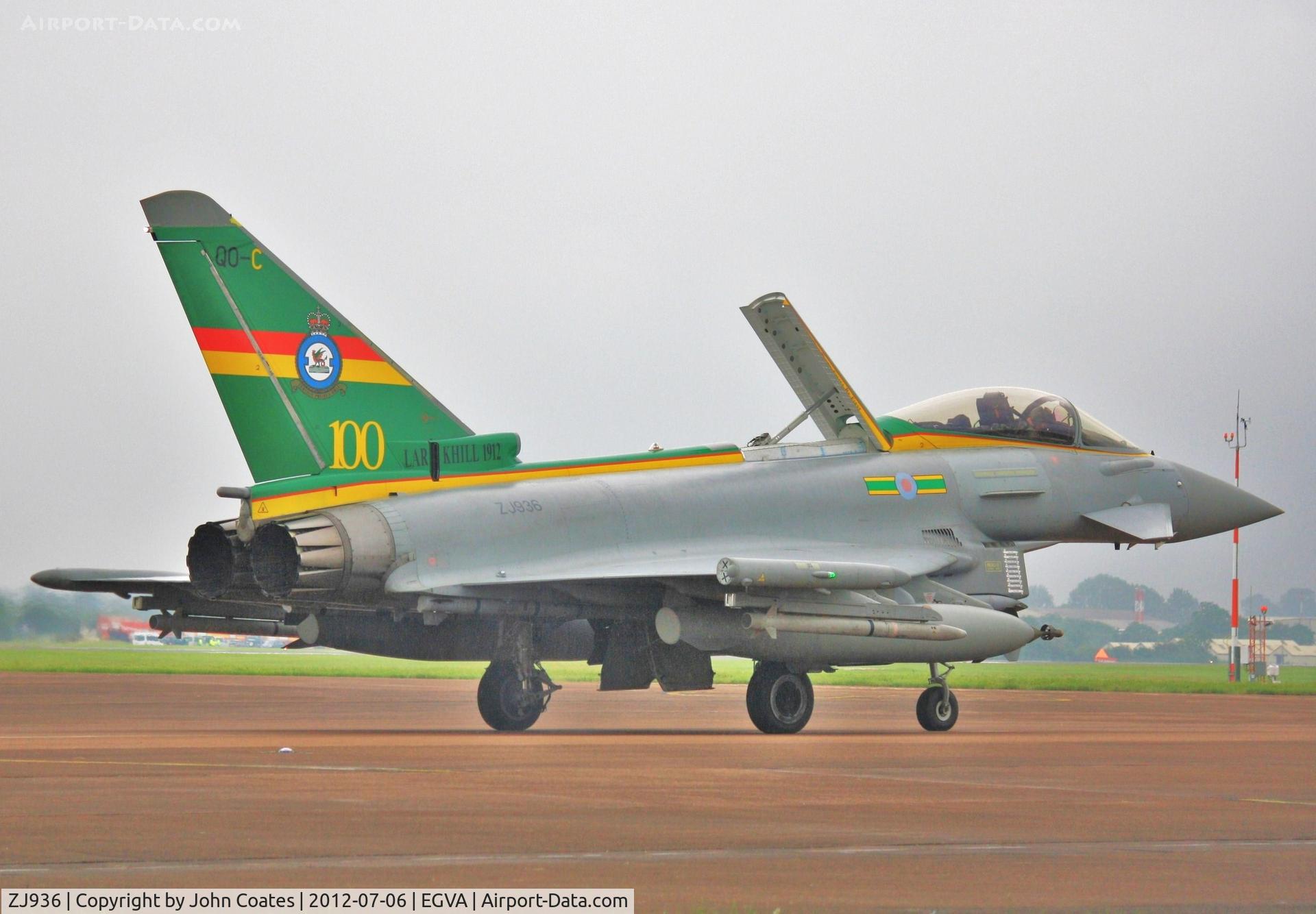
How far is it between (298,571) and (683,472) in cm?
461

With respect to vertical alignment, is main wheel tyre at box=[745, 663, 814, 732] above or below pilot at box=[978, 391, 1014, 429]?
below

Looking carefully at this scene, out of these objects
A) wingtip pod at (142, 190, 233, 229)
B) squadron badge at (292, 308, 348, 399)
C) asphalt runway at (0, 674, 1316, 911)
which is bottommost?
asphalt runway at (0, 674, 1316, 911)

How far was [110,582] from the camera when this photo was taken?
19.9 m

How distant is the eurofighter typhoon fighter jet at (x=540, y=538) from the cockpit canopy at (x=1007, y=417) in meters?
0.74

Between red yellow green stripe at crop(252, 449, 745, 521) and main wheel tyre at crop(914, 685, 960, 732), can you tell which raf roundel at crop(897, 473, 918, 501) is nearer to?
red yellow green stripe at crop(252, 449, 745, 521)

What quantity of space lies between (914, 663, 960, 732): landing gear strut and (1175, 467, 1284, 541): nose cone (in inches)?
197

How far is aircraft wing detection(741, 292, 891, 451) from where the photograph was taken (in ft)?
68.7

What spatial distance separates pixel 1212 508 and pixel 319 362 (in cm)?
1181

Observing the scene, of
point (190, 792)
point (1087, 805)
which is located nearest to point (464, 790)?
point (190, 792)

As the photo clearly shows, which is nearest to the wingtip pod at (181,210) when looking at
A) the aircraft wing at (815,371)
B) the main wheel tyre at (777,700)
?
the aircraft wing at (815,371)

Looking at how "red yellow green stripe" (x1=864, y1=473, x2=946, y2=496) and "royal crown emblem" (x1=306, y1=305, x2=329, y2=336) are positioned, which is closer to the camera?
"royal crown emblem" (x1=306, y1=305, x2=329, y2=336)

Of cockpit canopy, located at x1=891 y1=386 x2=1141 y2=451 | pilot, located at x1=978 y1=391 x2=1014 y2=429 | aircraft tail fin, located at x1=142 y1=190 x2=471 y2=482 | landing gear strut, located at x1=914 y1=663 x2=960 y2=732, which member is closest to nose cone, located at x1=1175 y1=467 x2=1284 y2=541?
cockpit canopy, located at x1=891 y1=386 x2=1141 y2=451

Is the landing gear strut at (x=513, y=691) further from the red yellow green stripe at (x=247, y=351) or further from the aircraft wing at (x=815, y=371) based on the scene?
the aircraft wing at (x=815, y=371)

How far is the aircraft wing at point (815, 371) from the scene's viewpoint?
2095 cm
